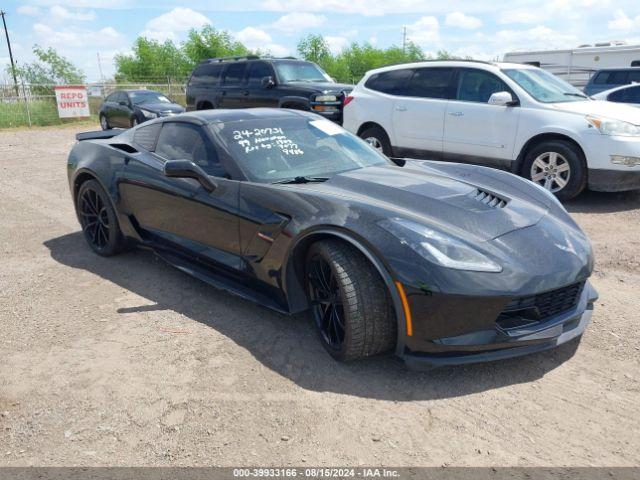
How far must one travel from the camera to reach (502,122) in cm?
719

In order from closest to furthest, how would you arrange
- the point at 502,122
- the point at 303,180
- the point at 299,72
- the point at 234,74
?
1. the point at 303,180
2. the point at 502,122
3. the point at 299,72
4. the point at 234,74

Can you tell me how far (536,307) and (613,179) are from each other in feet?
14.6

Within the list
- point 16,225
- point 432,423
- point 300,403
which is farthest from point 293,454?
point 16,225

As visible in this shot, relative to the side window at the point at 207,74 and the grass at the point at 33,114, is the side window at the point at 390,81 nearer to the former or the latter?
the side window at the point at 207,74

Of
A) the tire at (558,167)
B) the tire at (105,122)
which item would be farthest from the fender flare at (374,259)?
the tire at (105,122)

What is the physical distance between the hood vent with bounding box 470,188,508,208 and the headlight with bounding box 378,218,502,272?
2.12 ft

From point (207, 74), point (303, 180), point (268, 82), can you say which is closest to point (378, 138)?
point (268, 82)

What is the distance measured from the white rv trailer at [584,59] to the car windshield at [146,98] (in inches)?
540

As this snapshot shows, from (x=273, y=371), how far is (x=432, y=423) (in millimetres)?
961

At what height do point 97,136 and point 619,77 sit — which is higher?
point 619,77

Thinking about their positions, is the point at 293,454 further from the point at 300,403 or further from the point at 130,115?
the point at 130,115

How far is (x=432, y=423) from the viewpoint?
2617 millimetres

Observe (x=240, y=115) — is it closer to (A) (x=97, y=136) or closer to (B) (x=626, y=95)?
(A) (x=97, y=136)

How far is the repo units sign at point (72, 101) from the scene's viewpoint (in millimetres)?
22145
